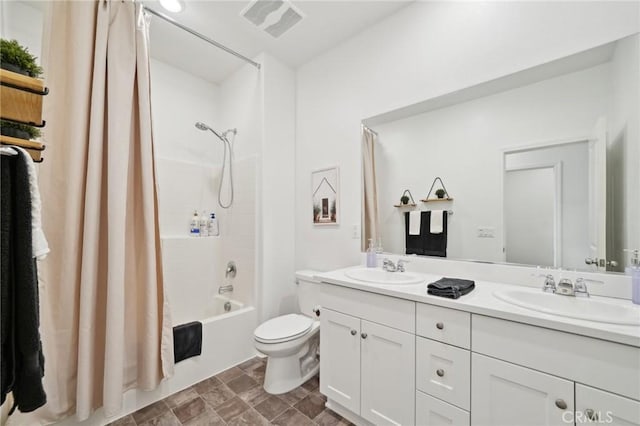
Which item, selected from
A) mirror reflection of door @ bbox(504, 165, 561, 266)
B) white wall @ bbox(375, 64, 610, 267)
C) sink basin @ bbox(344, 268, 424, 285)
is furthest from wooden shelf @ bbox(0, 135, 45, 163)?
mirror reflection of door @ bbox(504, 165, 561, 266)

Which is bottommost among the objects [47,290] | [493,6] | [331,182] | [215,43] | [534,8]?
[47,290]

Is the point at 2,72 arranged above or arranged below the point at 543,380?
above

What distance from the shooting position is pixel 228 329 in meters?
2.08

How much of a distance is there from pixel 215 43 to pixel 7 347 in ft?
7.27

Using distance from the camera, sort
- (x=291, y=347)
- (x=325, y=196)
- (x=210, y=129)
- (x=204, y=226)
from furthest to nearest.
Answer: (x=204, y=226)
(x=210, y=129)
(x=325, y=196)
(x=291, y=347)

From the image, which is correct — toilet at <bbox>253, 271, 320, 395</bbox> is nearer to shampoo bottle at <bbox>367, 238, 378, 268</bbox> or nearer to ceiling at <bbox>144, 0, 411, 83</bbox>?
shampoo bottle at <bbox>367, 238, 378, 268</bbox>

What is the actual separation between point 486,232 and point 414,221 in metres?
0.42

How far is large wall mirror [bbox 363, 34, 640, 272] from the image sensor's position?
1.15 metres

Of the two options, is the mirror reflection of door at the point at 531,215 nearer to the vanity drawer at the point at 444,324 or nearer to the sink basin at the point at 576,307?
the sink basin at the point at 576,307

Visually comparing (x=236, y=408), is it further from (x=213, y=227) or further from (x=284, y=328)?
(x=213, y=227)

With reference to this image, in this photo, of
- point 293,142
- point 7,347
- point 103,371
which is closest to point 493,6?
point 293,142

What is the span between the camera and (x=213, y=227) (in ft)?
8.82

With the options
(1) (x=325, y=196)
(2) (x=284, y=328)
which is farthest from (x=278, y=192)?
(2) (x=284, y=328)

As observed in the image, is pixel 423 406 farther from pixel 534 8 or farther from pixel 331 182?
pixel 534 8
